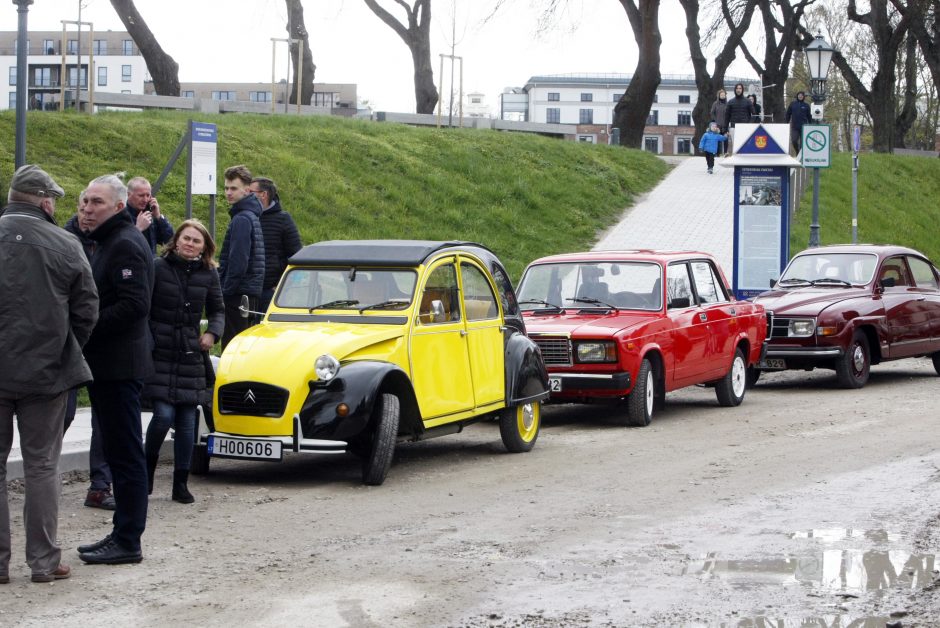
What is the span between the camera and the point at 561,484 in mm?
9586

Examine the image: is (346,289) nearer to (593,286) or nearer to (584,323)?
(584,323)

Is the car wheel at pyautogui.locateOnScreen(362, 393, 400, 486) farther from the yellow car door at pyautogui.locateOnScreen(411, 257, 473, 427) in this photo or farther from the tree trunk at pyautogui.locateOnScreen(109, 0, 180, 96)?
the tree trunk at pyautogui.locateOnScreen(109, 0, 180, 96)

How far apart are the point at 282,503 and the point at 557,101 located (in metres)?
139

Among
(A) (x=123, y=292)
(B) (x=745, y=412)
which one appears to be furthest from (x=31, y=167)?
(B) (x=745, y=412)

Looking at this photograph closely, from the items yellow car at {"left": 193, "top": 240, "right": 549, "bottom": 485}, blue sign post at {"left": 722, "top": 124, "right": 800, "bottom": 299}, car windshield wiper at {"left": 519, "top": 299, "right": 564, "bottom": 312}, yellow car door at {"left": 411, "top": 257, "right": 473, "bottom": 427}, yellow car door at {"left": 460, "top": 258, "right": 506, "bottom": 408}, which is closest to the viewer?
yellow car at {"left": 193, "top": 240, "right": 549, "bottom": 485}

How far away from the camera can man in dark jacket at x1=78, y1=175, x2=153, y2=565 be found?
7.07 metres

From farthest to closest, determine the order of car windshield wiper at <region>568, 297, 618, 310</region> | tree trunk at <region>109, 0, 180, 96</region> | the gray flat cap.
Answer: tree trunk at <region>109, 0, 180, 96</region>, car windshield wiper at <region>568, 297, 618, 310</region>, the gray flat cap

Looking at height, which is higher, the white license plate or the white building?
the white building

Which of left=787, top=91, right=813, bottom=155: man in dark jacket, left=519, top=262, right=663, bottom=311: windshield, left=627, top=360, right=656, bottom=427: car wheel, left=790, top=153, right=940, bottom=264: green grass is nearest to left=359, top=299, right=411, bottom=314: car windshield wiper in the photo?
left=627, top=360, right=656, bottom=427: car wheel

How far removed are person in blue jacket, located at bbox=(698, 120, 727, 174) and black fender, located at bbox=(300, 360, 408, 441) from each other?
97.5 ft

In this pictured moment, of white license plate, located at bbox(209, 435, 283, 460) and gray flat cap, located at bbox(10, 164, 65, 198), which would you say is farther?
white license plate, located at bbox(209, 435, 283, 460)

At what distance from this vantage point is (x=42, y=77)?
128750 millimetres

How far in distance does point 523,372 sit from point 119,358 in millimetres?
4712

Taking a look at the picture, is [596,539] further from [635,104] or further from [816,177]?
[635,104]
